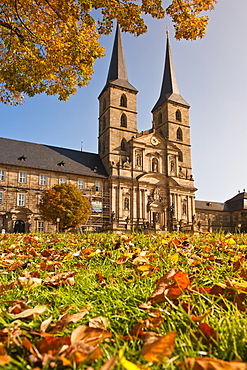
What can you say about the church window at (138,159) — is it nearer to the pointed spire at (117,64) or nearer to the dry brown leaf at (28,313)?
the pointed spire at (117,64)

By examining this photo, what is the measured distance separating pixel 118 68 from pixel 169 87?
10.9 metres

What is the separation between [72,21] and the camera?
8.52 meters

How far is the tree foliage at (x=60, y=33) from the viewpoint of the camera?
7594 millimetres

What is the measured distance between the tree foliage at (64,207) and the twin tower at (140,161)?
558cm

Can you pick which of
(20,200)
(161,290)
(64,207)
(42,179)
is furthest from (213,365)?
(42,179)

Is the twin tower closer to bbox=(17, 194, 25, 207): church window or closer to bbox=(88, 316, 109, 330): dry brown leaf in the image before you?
bbox=(17, 194, 25, 207): church window

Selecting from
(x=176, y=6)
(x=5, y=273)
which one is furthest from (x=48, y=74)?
(x=5, y=273)

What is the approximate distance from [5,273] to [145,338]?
8.18ft

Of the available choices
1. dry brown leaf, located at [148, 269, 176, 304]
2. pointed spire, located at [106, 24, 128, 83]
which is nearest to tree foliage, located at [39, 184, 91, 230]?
pointed spire, located at [106, 24, 128, 83]

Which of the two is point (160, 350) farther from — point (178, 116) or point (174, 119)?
point (178, 116)

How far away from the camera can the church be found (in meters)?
33.6

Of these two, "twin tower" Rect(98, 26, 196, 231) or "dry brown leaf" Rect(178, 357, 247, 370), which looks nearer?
"dry brown leaf" Rect(178, 357, 247, 370)

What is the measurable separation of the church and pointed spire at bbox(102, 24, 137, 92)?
0.17 m

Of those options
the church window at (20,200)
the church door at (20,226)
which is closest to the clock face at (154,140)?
the church window at (20,200)
